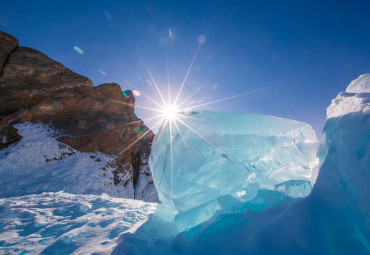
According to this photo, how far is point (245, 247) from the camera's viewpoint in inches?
78.1

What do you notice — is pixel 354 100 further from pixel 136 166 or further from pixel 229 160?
pixel 136 166

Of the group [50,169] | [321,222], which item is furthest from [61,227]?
[50,169]

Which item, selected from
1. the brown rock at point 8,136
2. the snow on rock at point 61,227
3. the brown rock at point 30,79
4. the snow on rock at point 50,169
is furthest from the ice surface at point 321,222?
the brown rock at point 30,79

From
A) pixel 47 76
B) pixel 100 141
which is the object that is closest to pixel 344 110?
pixel 100 141

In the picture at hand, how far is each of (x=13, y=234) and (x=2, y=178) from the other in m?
9.75

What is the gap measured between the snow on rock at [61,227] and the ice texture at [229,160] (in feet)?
3.84

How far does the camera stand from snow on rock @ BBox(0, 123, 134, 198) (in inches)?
362

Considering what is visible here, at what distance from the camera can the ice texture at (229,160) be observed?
319 cm

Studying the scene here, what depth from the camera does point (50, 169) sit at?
35.3ft

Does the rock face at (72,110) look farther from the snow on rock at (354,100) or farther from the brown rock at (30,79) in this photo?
the snow on rock at (354,100)

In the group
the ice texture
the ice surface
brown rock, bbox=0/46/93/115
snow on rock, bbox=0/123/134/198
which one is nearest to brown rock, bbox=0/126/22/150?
snow on rock, bbox=0/123/134/198

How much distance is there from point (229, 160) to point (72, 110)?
1722 cm

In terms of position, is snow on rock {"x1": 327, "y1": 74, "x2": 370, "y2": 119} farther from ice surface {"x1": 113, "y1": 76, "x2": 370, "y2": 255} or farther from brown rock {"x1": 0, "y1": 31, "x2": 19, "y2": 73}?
brown rock {"x1": 0, "y1": 31, "x2": 19, "y2": 73}

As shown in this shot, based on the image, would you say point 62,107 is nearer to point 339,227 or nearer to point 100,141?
point 100,141
